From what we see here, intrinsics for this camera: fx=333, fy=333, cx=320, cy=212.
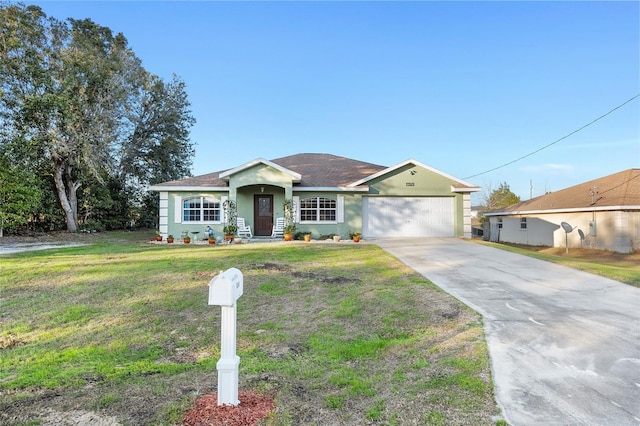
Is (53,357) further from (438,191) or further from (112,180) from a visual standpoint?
(112,180)

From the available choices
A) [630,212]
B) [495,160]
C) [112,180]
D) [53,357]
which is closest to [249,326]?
[53,357]

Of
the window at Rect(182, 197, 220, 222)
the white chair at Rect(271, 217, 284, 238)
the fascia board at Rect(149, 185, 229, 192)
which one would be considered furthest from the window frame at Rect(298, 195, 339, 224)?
the window at Rect(182, 197, 220, 222)

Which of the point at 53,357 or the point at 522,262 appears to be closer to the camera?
the point at 53,357

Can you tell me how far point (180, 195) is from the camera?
16.5 metres

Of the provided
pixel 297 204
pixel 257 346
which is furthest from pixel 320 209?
pixel 257 346

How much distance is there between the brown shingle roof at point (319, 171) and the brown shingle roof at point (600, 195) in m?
11.4

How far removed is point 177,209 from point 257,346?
1398 cm

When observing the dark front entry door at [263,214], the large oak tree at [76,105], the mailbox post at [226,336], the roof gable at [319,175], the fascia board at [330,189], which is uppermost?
the large oak tree at [76,105]

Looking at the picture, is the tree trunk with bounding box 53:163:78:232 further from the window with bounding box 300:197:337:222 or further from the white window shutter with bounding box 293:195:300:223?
the window with bounding box 300:197:337:222

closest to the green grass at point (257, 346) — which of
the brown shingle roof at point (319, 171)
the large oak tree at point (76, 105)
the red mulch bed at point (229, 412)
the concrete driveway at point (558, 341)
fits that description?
the red mulch bed at point (229, 412)

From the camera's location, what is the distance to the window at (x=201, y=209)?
54.5 feet

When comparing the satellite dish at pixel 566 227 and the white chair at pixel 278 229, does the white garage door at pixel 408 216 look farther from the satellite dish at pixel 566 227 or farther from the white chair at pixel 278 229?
the satellite dish at pixel 566 227

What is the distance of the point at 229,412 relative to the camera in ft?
8.16

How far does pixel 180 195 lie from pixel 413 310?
14.3 meters
